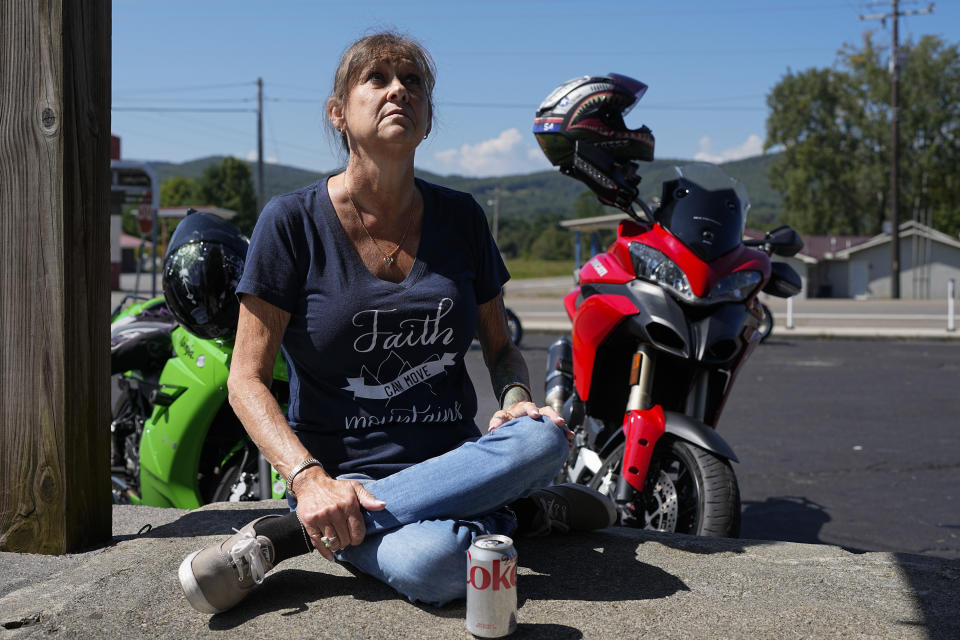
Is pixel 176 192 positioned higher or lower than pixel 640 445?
higher

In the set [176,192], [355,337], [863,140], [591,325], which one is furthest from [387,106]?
[176,192]

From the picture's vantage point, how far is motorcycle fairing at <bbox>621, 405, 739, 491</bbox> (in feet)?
10.0

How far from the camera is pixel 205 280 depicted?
3.31m

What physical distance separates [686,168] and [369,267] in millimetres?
1647

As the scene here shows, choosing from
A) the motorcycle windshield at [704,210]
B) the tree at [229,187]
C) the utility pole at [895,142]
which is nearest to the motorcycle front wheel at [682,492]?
the motorcycle windshield at [704,210]

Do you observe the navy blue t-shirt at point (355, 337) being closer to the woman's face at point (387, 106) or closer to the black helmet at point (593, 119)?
the woman's face at point (387, 106)

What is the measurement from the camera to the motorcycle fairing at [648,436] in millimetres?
3059

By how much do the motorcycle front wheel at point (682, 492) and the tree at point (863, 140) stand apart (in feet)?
209

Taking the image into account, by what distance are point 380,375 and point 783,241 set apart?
188 cm

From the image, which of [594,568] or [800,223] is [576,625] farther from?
[800,223]

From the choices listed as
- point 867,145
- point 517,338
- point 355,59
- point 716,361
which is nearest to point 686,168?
point 716,361

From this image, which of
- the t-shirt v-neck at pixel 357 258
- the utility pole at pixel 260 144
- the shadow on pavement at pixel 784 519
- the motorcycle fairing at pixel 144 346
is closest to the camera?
the t-shirt v-neck at pixel 357 258

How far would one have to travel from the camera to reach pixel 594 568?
2539 mm

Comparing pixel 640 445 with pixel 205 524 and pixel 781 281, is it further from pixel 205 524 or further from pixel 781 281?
pixel 205 524
